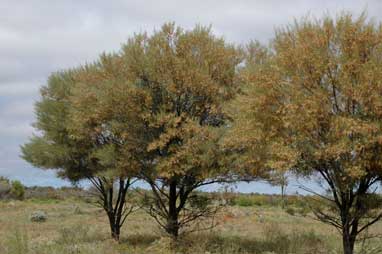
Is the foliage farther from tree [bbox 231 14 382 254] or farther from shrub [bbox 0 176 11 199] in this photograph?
tree [bbox 231 14 382 254]

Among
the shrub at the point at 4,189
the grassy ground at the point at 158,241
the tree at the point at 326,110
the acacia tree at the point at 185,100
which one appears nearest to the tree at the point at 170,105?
the acacia tree at the point at 185,100

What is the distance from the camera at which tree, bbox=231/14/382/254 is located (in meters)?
14.5

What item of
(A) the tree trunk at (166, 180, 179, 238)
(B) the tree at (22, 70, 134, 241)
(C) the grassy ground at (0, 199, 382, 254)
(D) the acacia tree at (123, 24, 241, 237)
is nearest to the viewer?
(C) the grassy ground at (0, 199, 382, 254)

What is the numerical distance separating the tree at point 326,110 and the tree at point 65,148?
35.4ft

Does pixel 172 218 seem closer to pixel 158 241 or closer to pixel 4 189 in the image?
pixel 158 241

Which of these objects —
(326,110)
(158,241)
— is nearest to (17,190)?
(158,241)

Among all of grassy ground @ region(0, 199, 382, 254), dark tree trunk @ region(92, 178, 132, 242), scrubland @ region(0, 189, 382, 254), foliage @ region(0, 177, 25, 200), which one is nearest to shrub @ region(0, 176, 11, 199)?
foliage @ region(0, 177, 25, 200)

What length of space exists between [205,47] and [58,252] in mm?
10914

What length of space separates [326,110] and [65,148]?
49.2 feet

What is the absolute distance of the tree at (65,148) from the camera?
2620 centimetres

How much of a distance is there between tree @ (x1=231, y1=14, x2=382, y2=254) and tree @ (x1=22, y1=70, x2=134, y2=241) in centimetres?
1079

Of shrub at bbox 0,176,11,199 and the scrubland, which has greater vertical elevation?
shrub at bbox 0,176,11,199

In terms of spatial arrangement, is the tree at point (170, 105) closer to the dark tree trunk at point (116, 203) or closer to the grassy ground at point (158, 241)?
the grassy ground at point (158, 241)

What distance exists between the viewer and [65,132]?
2669 cm
